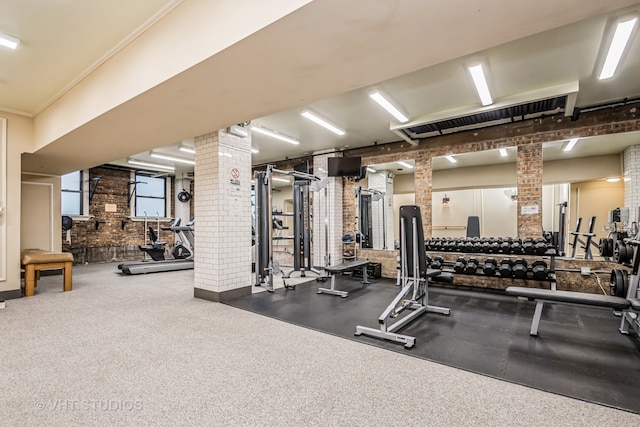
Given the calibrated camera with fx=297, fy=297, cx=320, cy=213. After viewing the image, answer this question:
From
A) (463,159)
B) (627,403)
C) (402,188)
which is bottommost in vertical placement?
(627,403)

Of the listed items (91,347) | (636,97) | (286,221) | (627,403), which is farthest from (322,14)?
(286,221)

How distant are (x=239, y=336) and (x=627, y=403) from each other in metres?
3.09

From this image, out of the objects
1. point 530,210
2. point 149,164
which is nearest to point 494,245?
point 530,210

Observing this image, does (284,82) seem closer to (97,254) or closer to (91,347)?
(91,347)

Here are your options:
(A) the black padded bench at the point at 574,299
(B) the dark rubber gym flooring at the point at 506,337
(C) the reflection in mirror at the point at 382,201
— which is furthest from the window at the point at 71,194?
(A) the black padded bench at the point at 574,299

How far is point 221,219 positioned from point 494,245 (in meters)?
4.63

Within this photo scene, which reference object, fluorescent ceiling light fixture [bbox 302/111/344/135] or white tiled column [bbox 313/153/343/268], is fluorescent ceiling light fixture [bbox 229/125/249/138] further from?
white tiled column [bbox 313/153/343/268]

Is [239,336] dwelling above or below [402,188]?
below

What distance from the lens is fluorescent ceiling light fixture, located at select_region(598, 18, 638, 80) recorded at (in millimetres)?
2688

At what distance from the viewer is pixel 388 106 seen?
466 cm

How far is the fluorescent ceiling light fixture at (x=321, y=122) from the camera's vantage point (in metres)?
5.03

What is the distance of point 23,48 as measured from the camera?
324 centimetres

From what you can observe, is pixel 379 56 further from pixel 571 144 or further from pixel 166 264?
pixel 166 264

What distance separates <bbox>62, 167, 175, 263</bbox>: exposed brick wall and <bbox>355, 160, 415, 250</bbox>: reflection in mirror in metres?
7.90
